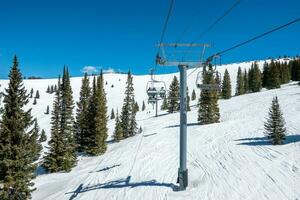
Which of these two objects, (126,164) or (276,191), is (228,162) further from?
(126,164)

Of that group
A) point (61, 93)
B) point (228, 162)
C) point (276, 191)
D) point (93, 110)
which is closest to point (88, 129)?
point (93, 110)

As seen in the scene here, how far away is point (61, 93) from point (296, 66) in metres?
92.6

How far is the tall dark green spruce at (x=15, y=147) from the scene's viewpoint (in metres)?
26.9

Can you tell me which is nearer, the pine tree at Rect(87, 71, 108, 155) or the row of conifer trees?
the row of conifer trees

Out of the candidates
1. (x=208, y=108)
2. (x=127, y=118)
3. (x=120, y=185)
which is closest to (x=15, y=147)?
(x=120, y=185)

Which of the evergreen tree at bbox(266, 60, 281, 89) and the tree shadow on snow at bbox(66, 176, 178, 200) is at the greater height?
the evergreen tree at bbox(266, 60, 281, 89)

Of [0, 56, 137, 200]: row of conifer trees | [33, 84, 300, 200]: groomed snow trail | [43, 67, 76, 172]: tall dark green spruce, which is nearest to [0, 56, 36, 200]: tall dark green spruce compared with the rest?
[0, 56, 137, 200]: row of conifer trees

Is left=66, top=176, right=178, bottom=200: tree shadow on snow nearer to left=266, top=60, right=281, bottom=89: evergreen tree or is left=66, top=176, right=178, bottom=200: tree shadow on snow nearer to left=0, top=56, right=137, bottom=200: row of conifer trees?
left=0, top=56, right=137, bottom=200: row of conifer trees

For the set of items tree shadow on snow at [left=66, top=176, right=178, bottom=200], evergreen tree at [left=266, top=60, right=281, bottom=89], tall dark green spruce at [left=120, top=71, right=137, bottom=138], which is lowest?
tree shadow on snow at [left=66, top=176, right=178, bottom=200]

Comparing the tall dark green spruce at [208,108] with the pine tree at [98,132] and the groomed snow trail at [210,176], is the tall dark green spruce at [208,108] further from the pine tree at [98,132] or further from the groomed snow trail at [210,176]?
the groomed snow trail at [210,176]

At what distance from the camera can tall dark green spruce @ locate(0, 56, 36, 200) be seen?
26.9 m

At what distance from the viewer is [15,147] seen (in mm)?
27641

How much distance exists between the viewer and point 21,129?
28875mm

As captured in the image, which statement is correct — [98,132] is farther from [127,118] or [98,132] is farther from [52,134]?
[127,118]
